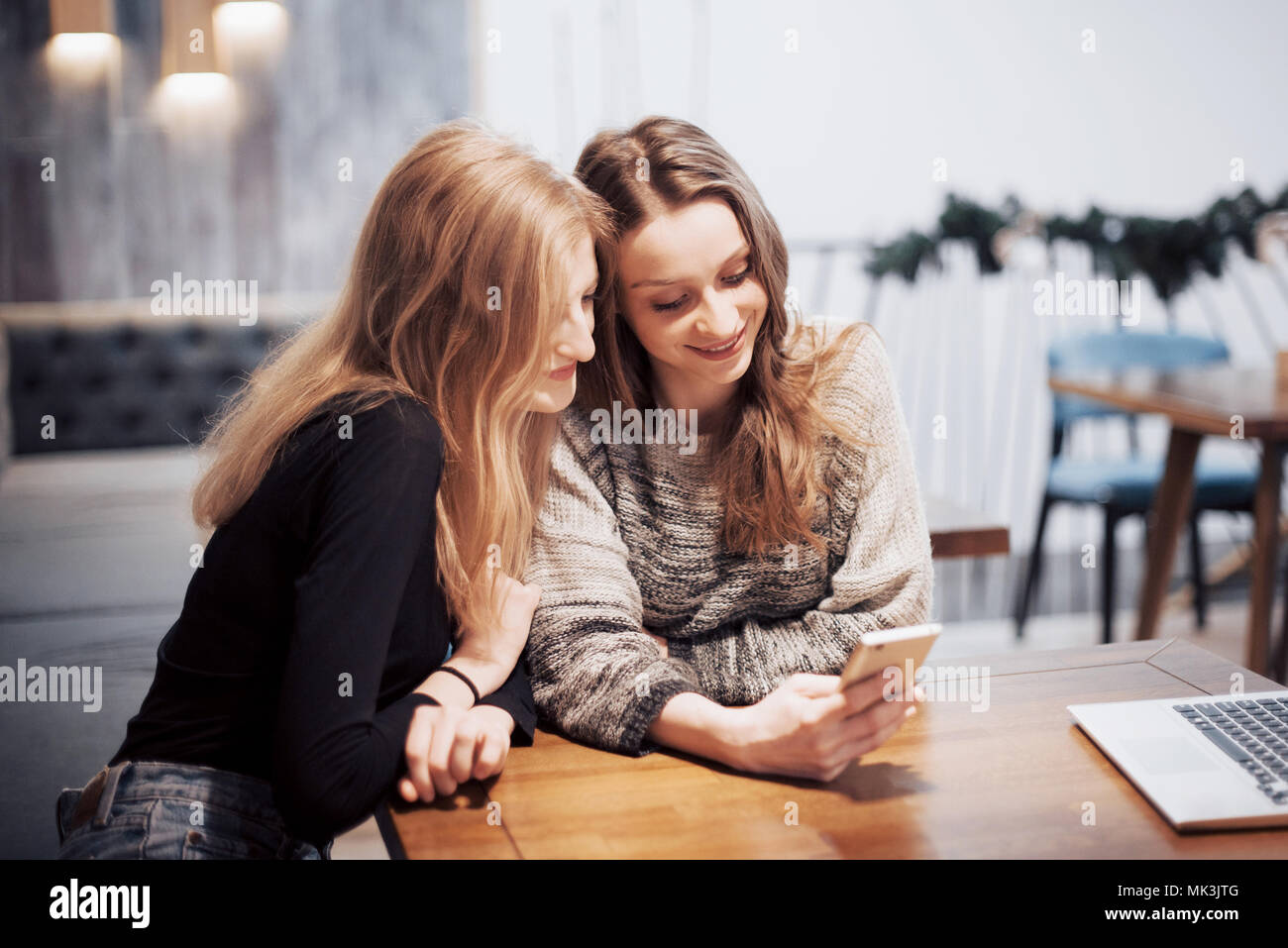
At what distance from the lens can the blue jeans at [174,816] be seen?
1.00 m

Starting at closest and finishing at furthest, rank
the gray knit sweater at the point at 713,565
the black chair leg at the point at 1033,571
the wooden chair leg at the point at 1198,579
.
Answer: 1. the gray knit sweater at the point at 713,565
2. the black chair leg at the point at 1033,571
3. the wooden chair leg at the point at 1198,579

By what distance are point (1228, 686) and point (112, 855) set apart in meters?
1.11

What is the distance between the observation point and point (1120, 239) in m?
3.70

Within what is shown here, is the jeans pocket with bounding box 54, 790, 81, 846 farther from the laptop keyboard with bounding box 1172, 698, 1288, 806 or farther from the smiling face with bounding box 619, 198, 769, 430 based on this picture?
the laptop keyboard with bounding box 1172, 698, 1288, 806

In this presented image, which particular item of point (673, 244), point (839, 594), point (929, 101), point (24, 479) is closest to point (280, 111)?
point (24, 479)

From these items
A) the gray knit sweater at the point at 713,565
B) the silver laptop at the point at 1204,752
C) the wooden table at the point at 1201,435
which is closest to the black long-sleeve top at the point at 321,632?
the gray knit sweater at the point at 713,565

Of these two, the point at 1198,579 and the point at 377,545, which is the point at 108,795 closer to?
the point at 377,545

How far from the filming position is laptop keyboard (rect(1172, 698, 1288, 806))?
93 cm

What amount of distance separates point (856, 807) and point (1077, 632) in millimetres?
2910

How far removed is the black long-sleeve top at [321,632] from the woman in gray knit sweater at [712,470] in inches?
7.0

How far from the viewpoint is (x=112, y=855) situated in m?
0.99

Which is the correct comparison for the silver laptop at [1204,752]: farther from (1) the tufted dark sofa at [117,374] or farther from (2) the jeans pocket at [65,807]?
(1) the tufted dark sofa at [117,374]

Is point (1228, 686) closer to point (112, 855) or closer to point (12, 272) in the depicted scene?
point (112, 855)

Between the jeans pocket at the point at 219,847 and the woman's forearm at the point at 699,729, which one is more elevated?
the woman's forearm at the point at 699,729
